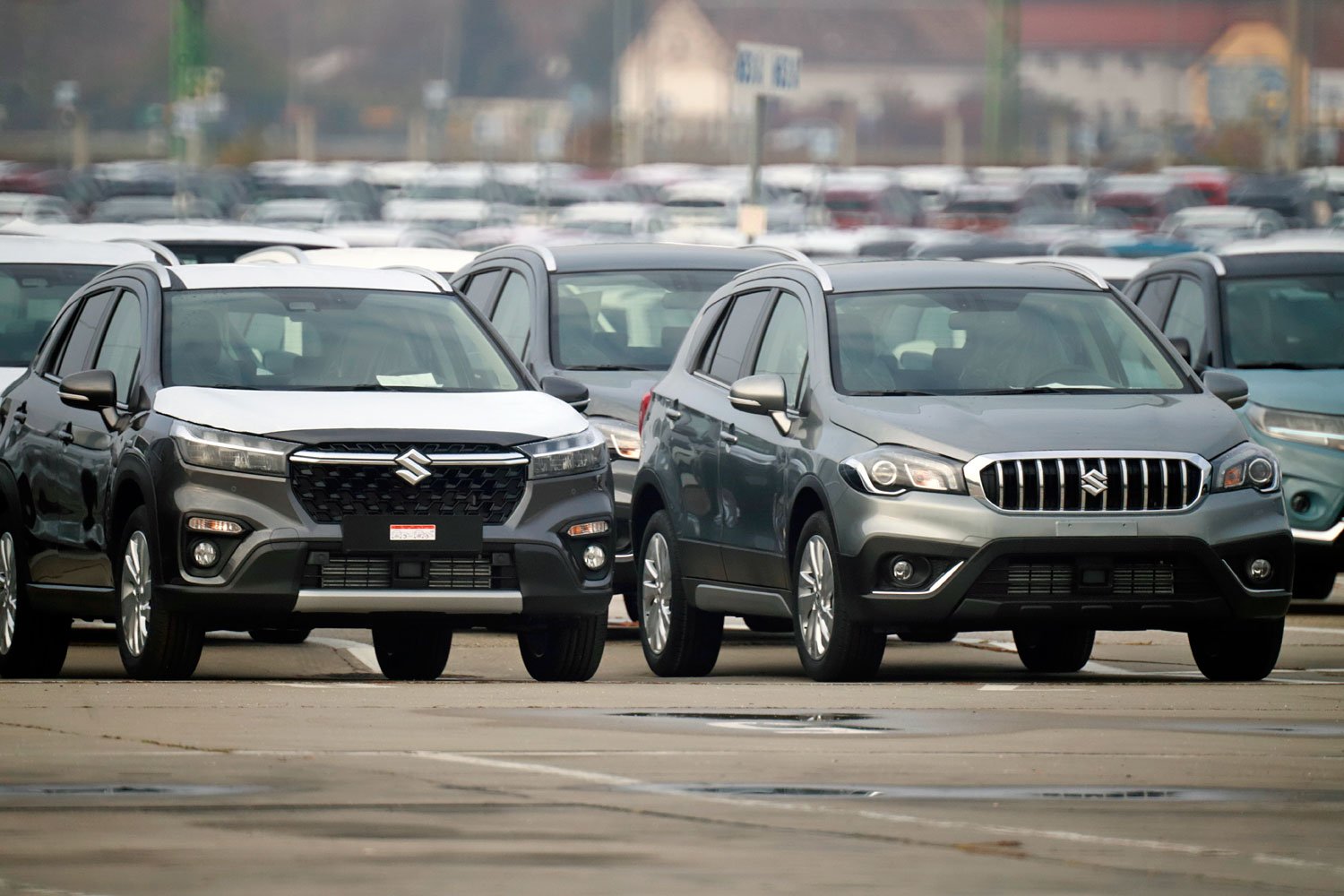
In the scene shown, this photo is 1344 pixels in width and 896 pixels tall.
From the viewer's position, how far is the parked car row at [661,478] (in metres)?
11.8

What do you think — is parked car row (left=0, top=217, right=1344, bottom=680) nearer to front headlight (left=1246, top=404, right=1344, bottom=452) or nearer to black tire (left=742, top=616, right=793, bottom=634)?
black tire (left=742, top=616, right=793, bottom=634)

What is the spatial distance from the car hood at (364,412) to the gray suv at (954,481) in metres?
0.98

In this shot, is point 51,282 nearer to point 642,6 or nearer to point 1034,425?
point 1034,425

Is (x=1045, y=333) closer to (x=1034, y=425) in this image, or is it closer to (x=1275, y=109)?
(x=1034, y=425)

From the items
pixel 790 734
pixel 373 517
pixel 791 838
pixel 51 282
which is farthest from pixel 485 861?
pixel 51 282

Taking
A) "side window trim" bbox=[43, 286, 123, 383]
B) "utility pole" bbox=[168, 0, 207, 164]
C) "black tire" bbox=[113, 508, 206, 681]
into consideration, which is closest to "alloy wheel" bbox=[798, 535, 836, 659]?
"black tire" bbox=[113, 508, 206, 681]

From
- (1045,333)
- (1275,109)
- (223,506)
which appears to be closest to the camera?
(223,506)

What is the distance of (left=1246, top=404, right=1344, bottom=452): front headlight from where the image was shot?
16.7 meters

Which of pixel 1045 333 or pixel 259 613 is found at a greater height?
pixel 1045 333

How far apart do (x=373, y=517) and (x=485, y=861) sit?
4892mm

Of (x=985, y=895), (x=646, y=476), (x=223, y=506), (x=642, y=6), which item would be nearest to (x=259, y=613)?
(x=223, y=506)

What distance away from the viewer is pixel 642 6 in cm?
18400

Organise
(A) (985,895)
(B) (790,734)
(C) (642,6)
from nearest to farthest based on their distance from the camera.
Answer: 1. (A) (985,895)
2. (B) (790,734)
3. (C) (642,6)

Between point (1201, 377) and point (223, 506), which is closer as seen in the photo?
point (223, 506)
